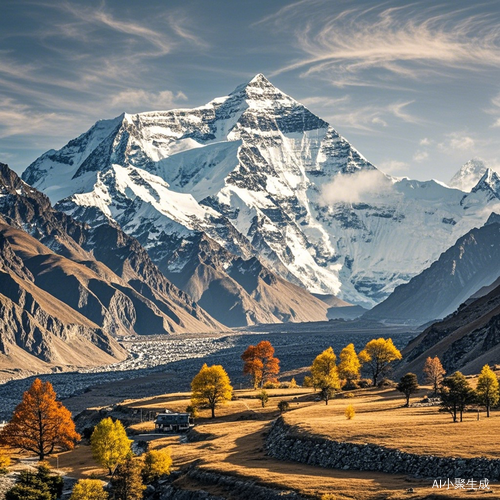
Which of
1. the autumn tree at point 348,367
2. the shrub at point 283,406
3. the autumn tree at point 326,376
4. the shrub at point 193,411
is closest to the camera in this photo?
the shrub at point 283,406

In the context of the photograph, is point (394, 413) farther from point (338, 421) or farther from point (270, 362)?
point (270, 362)

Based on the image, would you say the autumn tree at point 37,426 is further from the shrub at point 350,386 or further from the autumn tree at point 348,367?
the autumn tree at point 348,367

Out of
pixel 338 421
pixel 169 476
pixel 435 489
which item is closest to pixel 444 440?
pixel 435 489

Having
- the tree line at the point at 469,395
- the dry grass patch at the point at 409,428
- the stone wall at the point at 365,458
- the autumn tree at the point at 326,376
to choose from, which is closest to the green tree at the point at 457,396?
the tree line at the point at 469,395

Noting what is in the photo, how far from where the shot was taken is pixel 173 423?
451ft

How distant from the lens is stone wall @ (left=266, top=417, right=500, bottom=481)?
7966 cm

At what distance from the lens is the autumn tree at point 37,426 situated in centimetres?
12631

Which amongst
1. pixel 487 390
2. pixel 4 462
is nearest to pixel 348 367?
pixel 487 390

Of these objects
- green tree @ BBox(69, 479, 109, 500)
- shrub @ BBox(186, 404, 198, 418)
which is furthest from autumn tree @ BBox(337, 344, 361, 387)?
green tree @ BBox(69, 479, 109, 500)

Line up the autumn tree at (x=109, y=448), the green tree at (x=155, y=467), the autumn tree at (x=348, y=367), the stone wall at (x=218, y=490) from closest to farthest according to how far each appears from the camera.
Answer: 1. the stone wall at (x=218, y=490)
2. the green tree at (x=155, y=467)
3. the autumn tree at (x=109, y=448)
4. the autumn tree at (x=348, y=367)

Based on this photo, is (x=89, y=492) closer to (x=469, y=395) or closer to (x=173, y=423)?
(x=173, y=423)

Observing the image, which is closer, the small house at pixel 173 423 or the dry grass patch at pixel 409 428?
the dry grass patch at pixel 409 428

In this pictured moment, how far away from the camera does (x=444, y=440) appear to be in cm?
8969

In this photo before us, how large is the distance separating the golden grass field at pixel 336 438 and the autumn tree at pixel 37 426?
3242 mm
